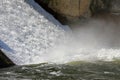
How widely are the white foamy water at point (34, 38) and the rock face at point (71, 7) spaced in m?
0.62

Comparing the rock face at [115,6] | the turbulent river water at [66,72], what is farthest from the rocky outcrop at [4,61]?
the rock face at [115,6]

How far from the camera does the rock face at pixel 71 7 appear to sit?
15.5 m

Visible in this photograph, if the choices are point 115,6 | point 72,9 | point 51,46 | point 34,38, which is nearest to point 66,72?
point 51,46

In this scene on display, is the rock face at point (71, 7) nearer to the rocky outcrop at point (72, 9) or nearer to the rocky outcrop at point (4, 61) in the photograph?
the rocky outcrop at point (72, 9)

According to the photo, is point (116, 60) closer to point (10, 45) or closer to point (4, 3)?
point (10, 45)

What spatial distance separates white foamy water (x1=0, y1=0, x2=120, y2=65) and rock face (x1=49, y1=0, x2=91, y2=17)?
62cm

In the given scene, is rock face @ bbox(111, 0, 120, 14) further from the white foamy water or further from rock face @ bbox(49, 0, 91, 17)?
the white foamy water

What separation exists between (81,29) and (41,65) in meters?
5.31

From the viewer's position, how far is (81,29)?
51.9ft

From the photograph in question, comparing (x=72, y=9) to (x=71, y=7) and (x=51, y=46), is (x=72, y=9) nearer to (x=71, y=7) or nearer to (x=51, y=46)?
(x=71, y=7)

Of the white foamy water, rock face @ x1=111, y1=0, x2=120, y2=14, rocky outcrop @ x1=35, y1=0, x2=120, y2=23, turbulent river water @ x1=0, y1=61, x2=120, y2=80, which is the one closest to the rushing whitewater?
the white foamy water

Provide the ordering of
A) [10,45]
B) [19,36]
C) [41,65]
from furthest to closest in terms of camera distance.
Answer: [19,36], [10,45], [41,65]

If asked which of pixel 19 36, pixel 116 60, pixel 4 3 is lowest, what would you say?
pixel 116 60

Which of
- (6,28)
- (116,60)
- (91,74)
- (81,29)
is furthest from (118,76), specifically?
(81,29)
